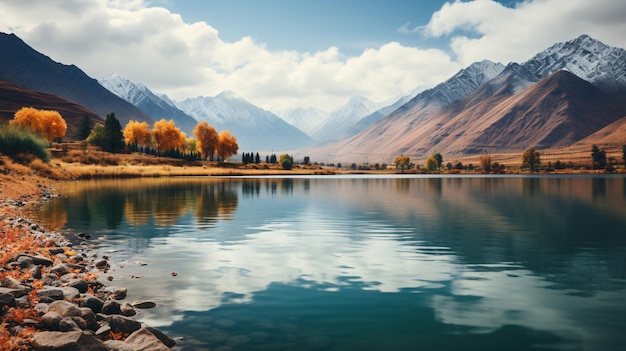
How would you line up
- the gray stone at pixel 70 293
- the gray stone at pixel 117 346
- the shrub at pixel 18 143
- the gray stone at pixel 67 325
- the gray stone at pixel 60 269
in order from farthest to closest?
the shrub at pixel 18 143
the gray stone at pixel 60 269
the gray stone at pixel 70 293
the gray stone at pixel 67 325
the gray stone at pixel 117 346

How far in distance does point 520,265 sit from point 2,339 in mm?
26374

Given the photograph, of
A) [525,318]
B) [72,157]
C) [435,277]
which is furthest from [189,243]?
[72,157]

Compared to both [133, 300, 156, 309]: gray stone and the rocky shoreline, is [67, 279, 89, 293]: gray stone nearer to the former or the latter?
the rocky shoreline

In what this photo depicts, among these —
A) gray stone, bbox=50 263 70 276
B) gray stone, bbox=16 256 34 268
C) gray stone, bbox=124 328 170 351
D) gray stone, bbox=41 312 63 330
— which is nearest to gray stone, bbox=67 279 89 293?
gray stone, bbox=50 263 70 276

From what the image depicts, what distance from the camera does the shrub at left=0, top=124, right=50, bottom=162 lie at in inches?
3848

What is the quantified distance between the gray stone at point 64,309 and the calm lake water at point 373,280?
2.71m

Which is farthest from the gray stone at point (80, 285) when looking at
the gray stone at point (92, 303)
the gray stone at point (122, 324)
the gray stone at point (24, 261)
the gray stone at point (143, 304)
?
the gray stone at point (122, 324)

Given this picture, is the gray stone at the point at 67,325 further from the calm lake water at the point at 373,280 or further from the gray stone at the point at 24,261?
the gray stone at the point at 24,261

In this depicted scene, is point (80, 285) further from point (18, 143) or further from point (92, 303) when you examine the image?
point (18, 143)

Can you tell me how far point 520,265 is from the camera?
1146 inches

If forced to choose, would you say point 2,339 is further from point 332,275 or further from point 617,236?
point 617,236

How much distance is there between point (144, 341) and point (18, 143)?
10455cm

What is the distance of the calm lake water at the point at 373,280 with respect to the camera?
17016 millimetres

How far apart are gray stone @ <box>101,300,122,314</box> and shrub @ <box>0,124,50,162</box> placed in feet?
316
